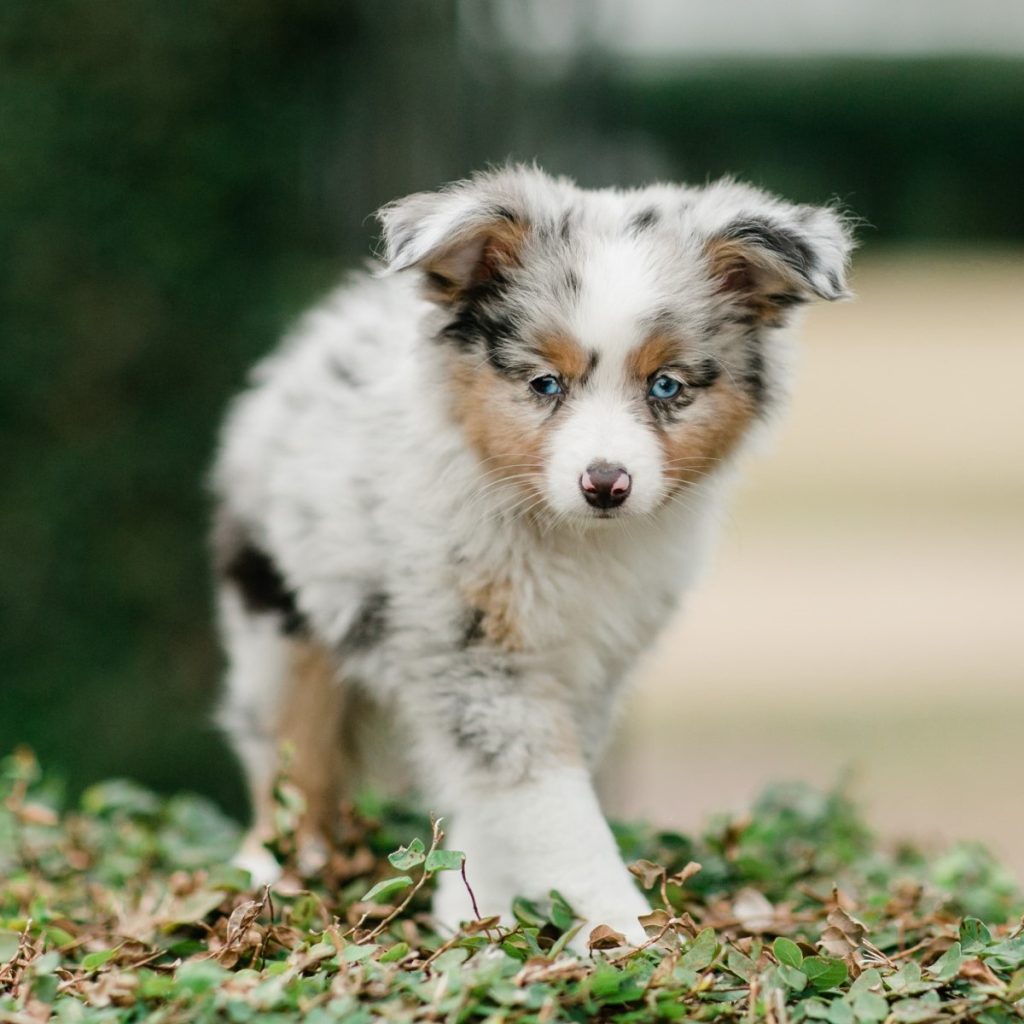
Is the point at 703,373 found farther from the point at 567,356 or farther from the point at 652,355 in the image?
the point at 567,356

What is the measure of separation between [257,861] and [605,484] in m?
2.09

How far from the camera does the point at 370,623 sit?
4.46m

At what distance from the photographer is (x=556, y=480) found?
3875 millimetres

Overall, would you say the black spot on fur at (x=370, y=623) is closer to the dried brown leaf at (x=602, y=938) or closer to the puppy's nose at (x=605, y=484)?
the puppy's nose at (x=605, y=484)

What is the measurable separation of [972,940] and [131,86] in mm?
5241

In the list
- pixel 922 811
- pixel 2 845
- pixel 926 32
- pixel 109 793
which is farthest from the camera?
pixel 926 32

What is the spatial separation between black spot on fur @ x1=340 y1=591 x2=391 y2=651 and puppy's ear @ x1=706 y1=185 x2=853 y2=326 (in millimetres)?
1275

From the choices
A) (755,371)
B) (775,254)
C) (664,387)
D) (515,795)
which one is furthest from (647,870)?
(775,254)

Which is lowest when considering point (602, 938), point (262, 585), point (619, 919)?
point (619, 919)

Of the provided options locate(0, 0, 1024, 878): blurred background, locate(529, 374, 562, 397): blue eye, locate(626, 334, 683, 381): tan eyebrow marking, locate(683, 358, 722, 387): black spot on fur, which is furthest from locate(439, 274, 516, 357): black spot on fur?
locate(0, 0, 1024, 878): blurred background

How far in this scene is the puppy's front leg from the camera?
3.94 m

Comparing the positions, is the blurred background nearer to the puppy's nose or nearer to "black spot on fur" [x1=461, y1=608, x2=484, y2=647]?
"black spot on fur" [x1=461, y1=608, x2=484, y2=647]

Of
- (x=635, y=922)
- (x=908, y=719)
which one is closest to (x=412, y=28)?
(x=635, y=922)

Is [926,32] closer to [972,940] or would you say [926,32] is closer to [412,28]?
[412,28]
